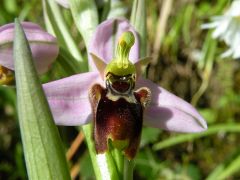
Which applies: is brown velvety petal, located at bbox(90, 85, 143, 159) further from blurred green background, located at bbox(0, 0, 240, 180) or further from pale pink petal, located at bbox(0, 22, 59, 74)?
blurred green background, located at bbox(0, 0, 240, 180)

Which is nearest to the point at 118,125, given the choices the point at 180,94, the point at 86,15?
the point at 86,15

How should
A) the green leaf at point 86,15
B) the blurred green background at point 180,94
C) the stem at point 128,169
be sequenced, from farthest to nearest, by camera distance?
the blurred green background at point 180,94
the green leaf at point 86,15
the stem at point 128,169

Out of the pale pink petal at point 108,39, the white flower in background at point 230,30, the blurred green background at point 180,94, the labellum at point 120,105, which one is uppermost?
the pale pink petal at point 108,39

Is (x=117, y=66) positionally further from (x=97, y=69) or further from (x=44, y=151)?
(x=44, y=151)

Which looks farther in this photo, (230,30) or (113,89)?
(230,30)

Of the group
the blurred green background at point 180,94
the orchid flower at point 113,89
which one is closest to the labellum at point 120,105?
the orchid flower at point 113,89

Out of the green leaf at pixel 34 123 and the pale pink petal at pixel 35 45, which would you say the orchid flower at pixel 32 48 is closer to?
the pale pink petal at pixel 35 45

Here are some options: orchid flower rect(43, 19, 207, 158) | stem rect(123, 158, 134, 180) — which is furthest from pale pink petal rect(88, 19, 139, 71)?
stem rect(123, 158, 134, 180)

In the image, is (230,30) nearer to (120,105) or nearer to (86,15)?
(86,15)
